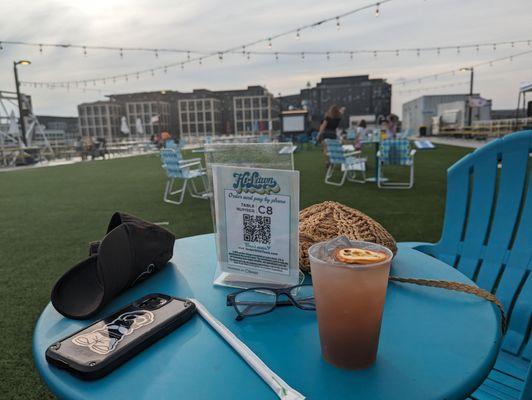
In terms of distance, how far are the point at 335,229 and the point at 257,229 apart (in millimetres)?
192

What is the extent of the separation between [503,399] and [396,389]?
1.84 ft

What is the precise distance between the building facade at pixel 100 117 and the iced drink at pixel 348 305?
81099 millimetres

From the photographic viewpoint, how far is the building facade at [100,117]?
248ft

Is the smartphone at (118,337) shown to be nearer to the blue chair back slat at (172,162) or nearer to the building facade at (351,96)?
the blue chair back slat at (172,162)

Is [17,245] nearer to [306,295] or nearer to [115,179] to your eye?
[306,295]

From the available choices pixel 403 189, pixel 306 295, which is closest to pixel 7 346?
pixel 306 295

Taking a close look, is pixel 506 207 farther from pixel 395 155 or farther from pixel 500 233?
pixel 395 155

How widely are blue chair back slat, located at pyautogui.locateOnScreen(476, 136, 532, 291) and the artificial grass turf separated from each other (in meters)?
1.69

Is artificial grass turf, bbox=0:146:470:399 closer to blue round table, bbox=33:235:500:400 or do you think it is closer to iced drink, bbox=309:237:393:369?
blue round table, bbox=33:235:500:400

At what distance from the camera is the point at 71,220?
15.0ft

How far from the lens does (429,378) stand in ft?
1.76

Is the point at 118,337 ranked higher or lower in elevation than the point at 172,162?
higher

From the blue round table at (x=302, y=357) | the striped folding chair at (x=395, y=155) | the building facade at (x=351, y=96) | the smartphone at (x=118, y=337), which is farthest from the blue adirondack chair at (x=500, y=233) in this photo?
the building facade at (x=351, y=96)

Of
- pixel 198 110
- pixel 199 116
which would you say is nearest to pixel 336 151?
pixel 199 116
